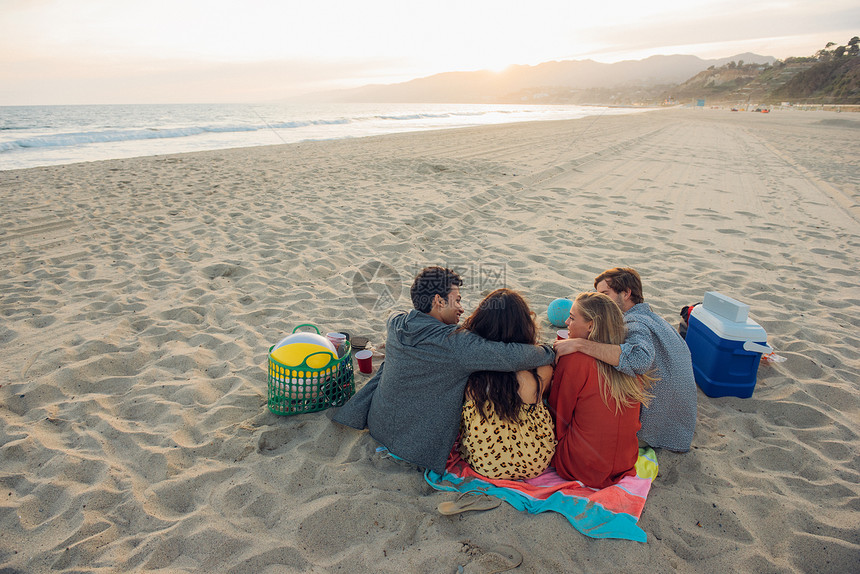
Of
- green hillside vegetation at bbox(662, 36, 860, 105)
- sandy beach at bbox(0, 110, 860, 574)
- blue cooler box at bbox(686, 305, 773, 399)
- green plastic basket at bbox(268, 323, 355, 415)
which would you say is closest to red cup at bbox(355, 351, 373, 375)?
sandy beach at bbox(0, 110, 860, 574)

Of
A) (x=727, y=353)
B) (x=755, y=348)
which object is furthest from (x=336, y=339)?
(x=755, y=348)

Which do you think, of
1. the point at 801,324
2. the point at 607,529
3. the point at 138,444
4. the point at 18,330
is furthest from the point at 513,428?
the point at 18,330

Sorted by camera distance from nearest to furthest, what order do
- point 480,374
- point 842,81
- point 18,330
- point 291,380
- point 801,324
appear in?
point 480,374
point 291,380
point 18,330
point 801,324
point 842,81

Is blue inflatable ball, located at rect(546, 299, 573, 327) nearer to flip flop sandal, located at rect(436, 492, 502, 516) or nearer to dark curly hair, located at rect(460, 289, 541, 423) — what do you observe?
dark curly hair, located at rect(460, 289, 541, 423)

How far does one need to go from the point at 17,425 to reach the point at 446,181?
821 centimetres

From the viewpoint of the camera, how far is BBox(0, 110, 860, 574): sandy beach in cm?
211

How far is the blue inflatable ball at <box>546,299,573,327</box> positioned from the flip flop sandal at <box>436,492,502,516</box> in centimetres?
206

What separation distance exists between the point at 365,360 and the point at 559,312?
5.89ft

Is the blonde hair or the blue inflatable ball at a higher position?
the blonde hair

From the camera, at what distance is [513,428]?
2.39 m

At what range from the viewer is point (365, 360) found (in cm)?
346

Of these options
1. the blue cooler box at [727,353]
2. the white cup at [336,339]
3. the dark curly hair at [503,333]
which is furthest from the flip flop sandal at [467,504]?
the blue cooler box at [727,353]

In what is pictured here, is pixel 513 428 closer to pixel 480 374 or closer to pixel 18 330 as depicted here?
pixel 480 374

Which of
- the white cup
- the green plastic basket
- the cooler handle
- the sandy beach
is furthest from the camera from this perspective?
the white cup
